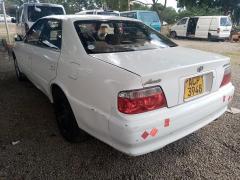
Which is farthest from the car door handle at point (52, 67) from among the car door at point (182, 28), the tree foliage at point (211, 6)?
the tree foliage at point (211, 6)

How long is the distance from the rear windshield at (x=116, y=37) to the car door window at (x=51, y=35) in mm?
341

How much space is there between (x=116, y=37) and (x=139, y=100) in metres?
1.40

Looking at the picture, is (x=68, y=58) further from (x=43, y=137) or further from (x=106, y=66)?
(x=43, y=137)

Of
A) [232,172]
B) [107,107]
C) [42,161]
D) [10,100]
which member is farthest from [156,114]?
[10,100]

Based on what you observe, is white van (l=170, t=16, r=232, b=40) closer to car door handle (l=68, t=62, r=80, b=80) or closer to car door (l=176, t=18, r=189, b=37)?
car door (l=176, t=18, r=189, b=37)

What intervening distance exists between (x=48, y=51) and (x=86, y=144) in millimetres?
1309

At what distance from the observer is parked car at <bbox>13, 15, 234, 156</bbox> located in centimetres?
206

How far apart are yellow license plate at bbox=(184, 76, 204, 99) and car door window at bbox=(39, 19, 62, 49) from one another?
1.61m

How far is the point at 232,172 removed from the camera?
2.55m

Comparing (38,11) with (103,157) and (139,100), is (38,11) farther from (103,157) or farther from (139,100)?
(139,100)

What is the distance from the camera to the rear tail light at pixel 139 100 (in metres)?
2.03

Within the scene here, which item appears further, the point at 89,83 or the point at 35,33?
the point at 35,33

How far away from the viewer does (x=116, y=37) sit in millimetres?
3205

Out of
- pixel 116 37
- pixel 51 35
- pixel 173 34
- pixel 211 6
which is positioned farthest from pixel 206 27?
pixel 51 35
